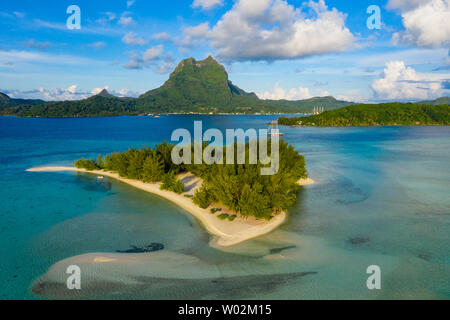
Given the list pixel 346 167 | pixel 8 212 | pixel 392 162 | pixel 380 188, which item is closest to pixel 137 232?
pixel 8 212

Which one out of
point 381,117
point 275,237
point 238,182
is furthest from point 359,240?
point 381,117

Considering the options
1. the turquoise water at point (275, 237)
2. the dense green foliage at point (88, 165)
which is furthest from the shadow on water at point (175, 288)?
the dense green foliage at point (88, 165)

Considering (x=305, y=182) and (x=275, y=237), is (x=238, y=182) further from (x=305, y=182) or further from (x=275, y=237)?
(x=305, y=182)

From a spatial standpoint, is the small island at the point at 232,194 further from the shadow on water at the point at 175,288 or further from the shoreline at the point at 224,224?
the shadow on water at the point at 175,288

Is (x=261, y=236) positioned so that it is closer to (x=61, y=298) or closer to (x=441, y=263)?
(x=441, y=263)

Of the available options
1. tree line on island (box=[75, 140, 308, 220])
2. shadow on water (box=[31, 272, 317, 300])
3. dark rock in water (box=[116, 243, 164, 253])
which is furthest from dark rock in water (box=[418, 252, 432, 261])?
dark rock in water (box=[116, 243, 164, 253])

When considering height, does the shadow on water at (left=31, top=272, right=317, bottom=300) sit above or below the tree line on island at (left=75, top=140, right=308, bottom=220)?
below

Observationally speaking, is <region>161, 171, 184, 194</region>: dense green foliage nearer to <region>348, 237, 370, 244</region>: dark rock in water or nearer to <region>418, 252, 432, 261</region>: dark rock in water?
<region>348, 237, 370, 244</region>: dark rock in water

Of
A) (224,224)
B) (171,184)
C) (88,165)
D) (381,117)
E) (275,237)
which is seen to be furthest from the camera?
(381,117)
